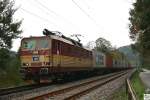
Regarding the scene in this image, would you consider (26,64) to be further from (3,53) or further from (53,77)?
(3,53)

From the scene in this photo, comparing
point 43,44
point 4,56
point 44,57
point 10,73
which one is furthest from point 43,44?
point 10,73

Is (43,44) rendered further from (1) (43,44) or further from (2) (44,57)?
(2) (44,57)

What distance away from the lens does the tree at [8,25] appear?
1237 inches

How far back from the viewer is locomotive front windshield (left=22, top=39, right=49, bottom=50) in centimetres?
2506

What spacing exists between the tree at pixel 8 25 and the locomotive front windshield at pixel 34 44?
5.91 metres

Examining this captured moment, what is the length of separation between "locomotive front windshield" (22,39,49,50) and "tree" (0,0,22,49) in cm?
591

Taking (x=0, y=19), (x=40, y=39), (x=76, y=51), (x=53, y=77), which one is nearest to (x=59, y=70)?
(x=53, y=77)

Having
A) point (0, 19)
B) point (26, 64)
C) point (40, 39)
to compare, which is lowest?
point (26, 64)

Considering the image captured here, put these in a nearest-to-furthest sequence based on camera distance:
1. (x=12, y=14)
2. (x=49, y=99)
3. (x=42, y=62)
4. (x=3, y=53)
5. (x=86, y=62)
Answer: (x=49, y=99)
(x=42, y=62)
(x=3, y=53)
(x=12, y=14)
(x=86, y=62)

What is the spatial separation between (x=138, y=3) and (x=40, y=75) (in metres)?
11.1

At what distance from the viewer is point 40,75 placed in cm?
2486

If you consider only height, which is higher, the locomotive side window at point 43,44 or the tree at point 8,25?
the tree at point 8,25

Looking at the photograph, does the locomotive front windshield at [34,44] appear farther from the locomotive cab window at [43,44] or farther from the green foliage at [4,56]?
the green foliage at [4,56]

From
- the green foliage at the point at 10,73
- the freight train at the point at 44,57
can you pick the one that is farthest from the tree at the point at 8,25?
the freight train at the point at 44,57
